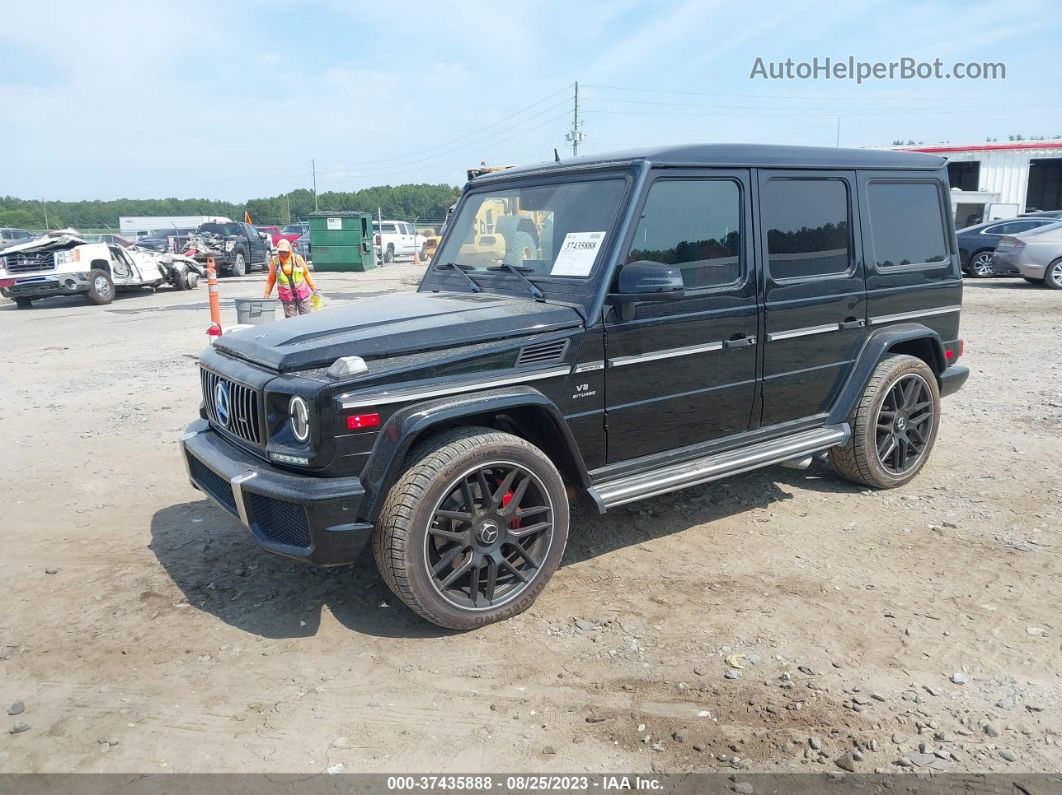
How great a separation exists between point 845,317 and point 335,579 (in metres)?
3.43

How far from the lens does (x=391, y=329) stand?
370 cm

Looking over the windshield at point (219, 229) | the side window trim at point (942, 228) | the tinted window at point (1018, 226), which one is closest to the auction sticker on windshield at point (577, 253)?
the side window trim at point (942, 228)

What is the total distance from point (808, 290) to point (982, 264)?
57.7 ft

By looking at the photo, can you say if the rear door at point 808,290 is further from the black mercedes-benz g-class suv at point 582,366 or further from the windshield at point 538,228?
the windshield at point 538,228

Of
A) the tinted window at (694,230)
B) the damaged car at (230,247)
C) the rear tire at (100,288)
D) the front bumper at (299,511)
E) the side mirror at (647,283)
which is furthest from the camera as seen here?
the damaged car at (230,247)

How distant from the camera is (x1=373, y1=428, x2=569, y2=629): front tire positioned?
11.1ft

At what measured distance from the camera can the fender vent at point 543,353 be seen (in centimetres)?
372

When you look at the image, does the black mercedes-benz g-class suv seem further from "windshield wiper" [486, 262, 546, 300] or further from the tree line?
the tree line

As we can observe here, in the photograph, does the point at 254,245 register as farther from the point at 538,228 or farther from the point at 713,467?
the point at 713,467

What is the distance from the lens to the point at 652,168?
408 centimetres

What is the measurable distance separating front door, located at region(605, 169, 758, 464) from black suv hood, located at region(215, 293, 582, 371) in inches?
17.4

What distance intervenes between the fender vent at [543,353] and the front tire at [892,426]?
236 centimetres

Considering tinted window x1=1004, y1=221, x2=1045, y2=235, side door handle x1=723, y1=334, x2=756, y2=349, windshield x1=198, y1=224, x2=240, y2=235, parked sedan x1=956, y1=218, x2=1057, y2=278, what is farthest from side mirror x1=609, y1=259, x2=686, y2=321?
windshield x1=198, y1=224, x2=240, y2=235

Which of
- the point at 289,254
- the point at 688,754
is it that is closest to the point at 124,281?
the point at 289,254
